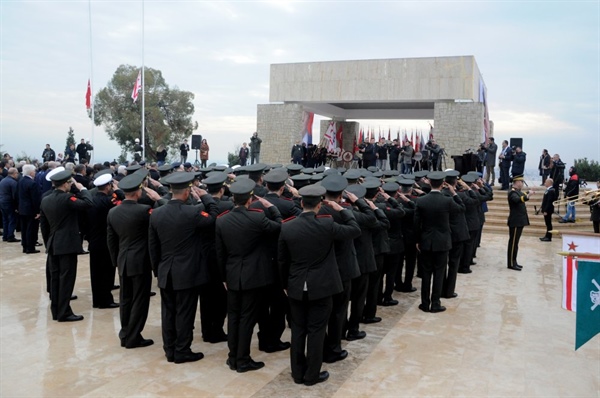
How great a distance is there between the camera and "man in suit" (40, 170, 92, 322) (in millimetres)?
5996

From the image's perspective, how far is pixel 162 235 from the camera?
4773mm

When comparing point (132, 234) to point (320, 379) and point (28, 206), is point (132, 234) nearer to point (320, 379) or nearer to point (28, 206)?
point (320, 379)

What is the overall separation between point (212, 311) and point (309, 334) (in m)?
1.59

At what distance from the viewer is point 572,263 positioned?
438cm

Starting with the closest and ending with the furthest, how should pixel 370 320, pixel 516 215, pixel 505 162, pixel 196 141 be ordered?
pixel 370 320 → pixel 516 215 → pixel 505 162 → pixel 196 141

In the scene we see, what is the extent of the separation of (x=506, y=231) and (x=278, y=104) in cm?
1359

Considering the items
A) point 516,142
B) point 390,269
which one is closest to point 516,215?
point 390,269

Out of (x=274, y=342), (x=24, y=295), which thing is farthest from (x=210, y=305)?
(x=24, y=295)

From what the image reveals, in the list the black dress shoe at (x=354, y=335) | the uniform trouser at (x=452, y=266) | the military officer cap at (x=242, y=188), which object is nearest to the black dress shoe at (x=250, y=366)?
the black dress shoe at (x=354, y=335)

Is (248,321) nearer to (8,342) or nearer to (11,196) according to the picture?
(8,342)

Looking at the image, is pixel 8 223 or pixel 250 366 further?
pixel 8 223

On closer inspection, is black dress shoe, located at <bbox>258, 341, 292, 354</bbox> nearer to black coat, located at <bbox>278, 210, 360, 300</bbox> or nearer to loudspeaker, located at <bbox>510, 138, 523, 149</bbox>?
black coat, located at <bbox>278, 210, 360, 300</bbox>

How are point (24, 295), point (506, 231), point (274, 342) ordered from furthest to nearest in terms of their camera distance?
point (506, 231), point (24, 295), point (274, 342)

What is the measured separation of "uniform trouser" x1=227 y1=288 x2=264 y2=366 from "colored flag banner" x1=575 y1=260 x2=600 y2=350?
2.82 metres
